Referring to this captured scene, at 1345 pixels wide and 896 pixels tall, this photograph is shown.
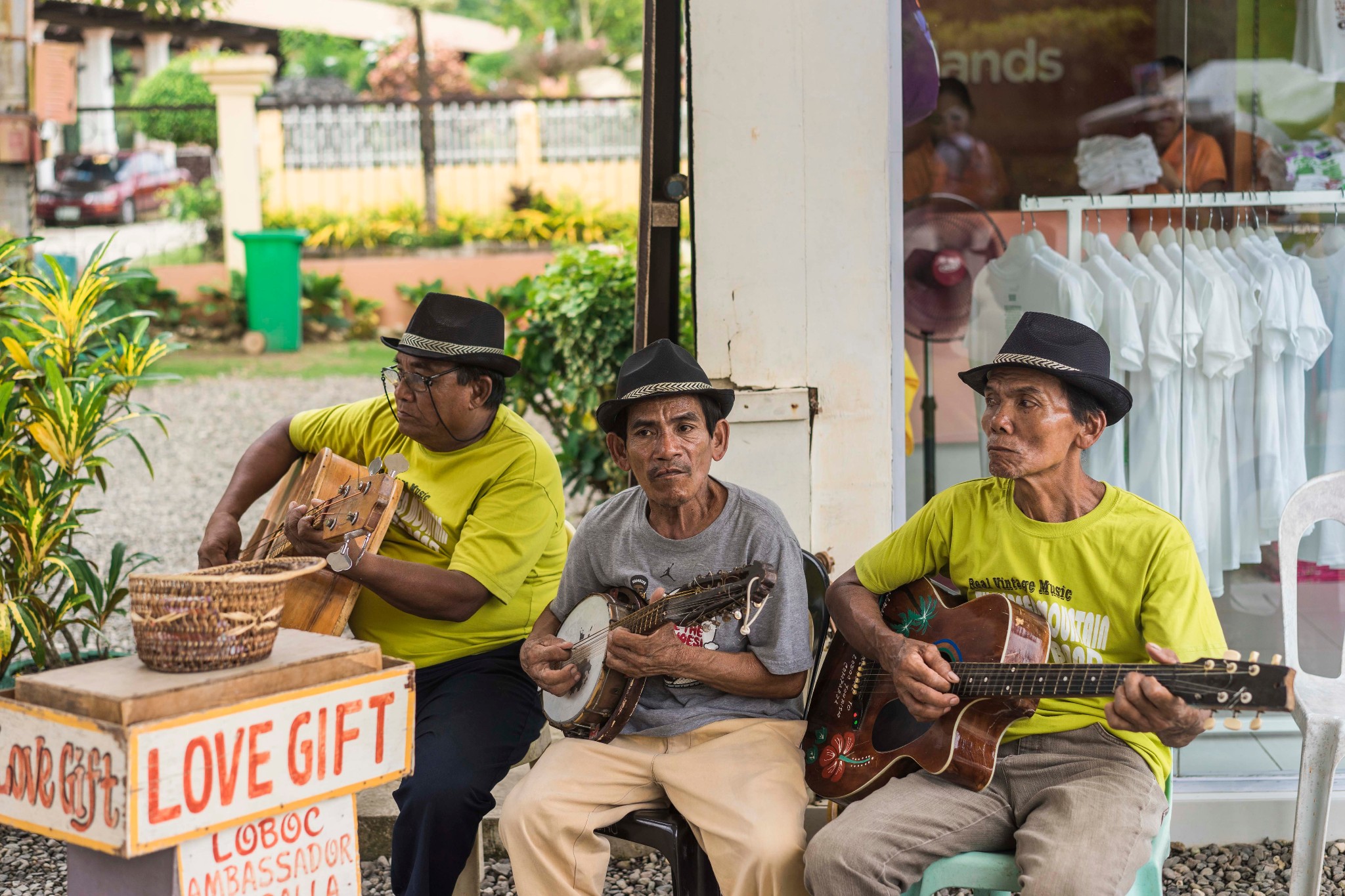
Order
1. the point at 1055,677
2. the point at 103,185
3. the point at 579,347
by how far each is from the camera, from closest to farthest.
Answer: the point at 1055,677
the point at 579,347
the point at 103,185

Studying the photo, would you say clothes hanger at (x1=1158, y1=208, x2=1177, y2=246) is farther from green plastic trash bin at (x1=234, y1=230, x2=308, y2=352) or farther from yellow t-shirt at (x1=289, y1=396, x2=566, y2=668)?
green plastic trash bin at (x1=234, y1=230, x2=308, y2=352)

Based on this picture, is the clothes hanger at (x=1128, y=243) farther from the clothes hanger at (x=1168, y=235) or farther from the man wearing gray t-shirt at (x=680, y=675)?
the man wearing gray t-shirt at (x=680, y=675)

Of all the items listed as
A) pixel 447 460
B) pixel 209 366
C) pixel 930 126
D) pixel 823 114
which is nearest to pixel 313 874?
pixel 447 460

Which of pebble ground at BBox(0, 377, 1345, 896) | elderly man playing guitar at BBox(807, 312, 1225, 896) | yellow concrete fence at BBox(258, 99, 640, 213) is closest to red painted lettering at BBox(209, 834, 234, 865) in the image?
elderly man playing guitar at BBox(807, 312, 1225, 896)

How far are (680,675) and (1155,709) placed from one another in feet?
3.10

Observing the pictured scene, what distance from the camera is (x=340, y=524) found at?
2980mm

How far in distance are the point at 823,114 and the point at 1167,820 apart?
204cm

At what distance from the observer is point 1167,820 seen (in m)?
2.62

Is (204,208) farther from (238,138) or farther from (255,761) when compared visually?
(255,761)

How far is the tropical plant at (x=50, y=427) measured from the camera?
388cm

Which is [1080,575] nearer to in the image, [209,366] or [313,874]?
[313,874]

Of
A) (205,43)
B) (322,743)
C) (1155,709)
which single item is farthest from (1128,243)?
(205,43)

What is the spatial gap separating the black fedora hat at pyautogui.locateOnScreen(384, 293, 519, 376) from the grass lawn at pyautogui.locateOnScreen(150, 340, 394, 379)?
338 inches

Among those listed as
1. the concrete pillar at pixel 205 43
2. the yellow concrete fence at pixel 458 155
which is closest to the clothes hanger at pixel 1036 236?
the yellow concrete fence at pixel 458 155
